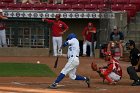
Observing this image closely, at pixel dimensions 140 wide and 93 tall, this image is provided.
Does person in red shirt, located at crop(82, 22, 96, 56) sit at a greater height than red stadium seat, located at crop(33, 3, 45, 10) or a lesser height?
lesser

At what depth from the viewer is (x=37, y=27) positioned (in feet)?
79.9

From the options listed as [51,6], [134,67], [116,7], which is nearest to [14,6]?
[51,6]

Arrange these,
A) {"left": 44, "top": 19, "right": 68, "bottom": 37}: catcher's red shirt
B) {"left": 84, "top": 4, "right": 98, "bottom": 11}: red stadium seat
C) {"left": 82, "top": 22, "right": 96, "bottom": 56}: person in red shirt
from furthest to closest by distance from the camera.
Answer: {"left": 84, "top": 4, "right": 98, "bottom": 11}: red stadium seat
{"left": 82, "top": 22, "right": 96, "bottom": 56}: person in red shirt
{"left": 44, "top": 19, "right": 68, "bottom": 37}: catcher's red shirt

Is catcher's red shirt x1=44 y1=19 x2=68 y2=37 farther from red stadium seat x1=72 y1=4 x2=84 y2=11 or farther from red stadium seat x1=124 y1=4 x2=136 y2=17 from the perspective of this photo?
red stadium seat x1=124 y1=4 x2=136 y2=17

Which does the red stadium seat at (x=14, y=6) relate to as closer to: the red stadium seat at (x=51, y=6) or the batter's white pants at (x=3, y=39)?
the red stadium seat at (x=51, y=6)

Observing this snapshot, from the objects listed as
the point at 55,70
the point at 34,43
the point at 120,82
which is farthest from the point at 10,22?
the point at 120,82

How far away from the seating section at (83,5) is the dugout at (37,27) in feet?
3.22

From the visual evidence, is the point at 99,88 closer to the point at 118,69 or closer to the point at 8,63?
the point at 118,69

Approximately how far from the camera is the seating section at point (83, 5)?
26334 mm

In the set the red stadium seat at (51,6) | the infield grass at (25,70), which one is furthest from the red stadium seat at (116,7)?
the infield grass at (25,70)

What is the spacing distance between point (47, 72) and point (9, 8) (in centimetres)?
1018

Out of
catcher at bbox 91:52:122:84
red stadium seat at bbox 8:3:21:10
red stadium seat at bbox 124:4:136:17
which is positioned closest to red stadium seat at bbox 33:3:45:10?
red stadium seat at bbox 8:3:21:10

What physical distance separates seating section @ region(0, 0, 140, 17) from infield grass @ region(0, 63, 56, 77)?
26.1ft

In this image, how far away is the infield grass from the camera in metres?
16.3
